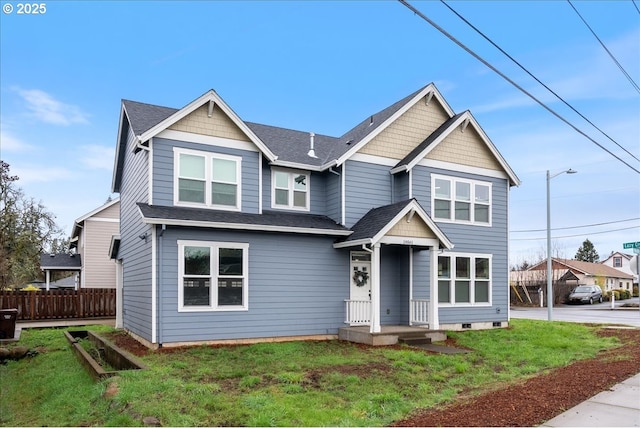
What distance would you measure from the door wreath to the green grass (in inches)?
90.5

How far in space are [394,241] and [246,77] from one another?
804cm

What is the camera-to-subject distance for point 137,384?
7844mm

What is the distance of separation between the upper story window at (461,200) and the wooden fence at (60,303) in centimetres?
1595

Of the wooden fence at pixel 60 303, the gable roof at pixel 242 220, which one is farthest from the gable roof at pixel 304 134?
the wooden fence at pixel 60 303

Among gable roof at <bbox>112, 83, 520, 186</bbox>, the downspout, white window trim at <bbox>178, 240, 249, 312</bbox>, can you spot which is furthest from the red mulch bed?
gable roof at <bbox>112, 83, 520, 186</bbox>

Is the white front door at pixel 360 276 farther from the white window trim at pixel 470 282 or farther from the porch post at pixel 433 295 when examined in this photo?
the white window trim at pixel 470 282

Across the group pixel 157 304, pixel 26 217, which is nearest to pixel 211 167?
pixel 157 304

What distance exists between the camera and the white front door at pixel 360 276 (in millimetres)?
15414

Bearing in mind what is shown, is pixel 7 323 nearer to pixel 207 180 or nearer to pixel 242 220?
pixel 207 180

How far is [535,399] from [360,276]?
8613 mm

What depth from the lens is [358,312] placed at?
15062 mm

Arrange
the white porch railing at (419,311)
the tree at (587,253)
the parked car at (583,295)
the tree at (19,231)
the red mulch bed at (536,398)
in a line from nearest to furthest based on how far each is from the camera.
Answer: the red mulch bed at (536,398) < the white porch railing at (419,311) < the tree at (19,231) < the parked car at (583,295) < the tree at (587,253)

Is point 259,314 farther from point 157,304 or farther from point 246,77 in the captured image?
point 246,77

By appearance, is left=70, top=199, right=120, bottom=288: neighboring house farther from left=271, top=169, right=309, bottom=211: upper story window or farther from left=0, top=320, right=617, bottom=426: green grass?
left=271, top=169, right=309, bottom=211: upper story window
